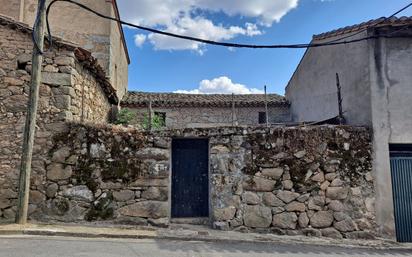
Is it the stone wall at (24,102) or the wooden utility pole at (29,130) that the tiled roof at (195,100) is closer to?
the stone wall at (24,102)

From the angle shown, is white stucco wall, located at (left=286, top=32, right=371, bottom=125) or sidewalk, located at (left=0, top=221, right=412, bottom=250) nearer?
sidewalk, located at (left=0, top=221, right=412, bottom=250)

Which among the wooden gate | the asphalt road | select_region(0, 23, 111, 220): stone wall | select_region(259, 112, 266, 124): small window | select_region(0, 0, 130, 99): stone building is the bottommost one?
the asphalt road

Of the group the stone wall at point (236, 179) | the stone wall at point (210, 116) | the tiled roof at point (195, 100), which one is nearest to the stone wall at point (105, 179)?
the stone wall at point (236, 179)

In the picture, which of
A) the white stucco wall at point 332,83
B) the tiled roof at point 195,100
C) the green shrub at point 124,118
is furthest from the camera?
the tiled roof at point 195,100

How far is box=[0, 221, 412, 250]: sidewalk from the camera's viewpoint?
21.7ft

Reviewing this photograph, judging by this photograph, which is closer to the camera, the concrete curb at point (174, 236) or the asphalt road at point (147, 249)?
the asphalt road at point (147, 249)

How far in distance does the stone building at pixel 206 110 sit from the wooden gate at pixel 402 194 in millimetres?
7795

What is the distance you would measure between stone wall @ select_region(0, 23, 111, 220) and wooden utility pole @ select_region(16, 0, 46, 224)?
0.75 m

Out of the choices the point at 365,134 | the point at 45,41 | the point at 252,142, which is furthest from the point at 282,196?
the point at 45,41

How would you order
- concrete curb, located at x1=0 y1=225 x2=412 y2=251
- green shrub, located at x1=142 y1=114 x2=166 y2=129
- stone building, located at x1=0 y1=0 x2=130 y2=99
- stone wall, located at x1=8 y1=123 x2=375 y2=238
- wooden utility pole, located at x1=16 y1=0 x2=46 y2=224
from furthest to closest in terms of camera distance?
1. stone building, located at x1=0 y1=0 x2=130 y2=99
2. green shrub, located at x1=142 y1=114 x2=166 y2=129
3. stone wall, located at x1=8 y1=123 x2=375 y2=238
4. wooden utility pole, located at x1=16 y1=0 x2=46 y2=224
5. concrete curb, located at x1=0 y1=225 x2=412 y2=251

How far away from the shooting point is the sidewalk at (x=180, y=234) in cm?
661

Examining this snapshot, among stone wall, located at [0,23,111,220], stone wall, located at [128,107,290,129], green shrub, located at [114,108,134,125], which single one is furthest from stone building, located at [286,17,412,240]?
green shrub, located at [114,108,134,125]

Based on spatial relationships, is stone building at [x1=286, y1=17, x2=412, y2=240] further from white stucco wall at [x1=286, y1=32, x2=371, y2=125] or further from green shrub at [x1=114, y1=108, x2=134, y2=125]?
green shrub at [x1=114, y1=108, x2=134, y2=125]

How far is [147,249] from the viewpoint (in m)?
6.01
